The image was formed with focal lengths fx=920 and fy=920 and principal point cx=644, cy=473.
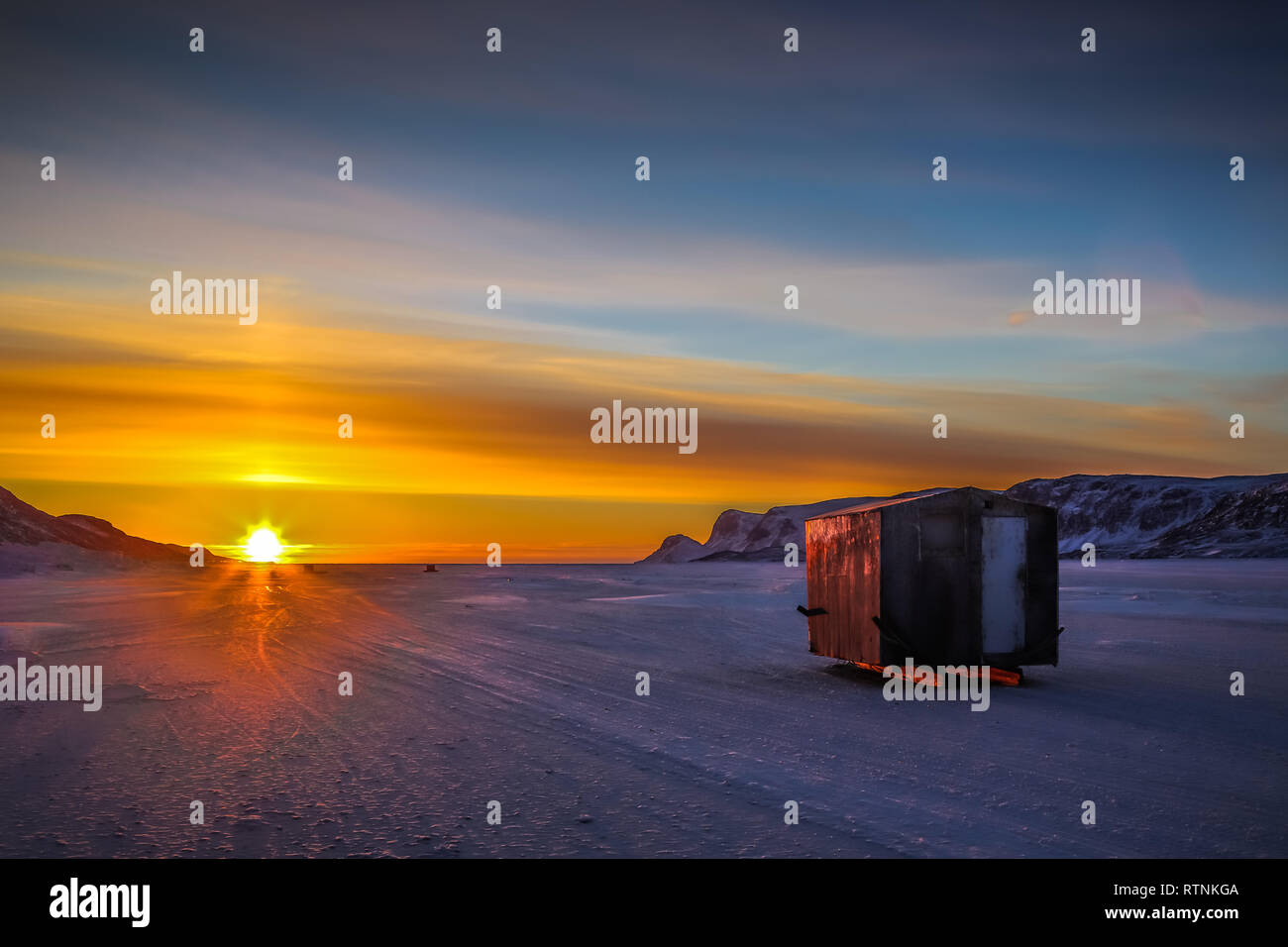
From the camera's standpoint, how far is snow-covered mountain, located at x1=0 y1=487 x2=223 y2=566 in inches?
4109

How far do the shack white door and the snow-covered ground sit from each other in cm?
106

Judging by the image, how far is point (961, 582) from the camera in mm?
15555

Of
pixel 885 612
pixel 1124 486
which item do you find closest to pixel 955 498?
pixel 885 612

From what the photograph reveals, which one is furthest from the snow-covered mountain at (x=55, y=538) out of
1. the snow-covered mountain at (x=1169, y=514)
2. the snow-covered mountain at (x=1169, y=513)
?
the snow-covered mountain at (x=1169, y=514)

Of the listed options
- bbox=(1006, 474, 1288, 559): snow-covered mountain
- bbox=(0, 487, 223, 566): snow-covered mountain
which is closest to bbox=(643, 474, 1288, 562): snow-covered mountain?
bbox=(1006, 474, 1288, 559): snow-covered mountain

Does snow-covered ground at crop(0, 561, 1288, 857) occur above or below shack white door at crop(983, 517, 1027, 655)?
below

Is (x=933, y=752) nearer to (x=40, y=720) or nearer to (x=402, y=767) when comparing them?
(x=402, y=767)

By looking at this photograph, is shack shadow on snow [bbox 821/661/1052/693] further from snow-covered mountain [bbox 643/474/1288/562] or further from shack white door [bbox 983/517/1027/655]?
snow-covered mountain [bbox 643/474/1288/562]

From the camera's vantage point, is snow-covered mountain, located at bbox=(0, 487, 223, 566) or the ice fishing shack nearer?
the ice fishing shack

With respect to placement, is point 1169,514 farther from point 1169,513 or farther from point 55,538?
point 55,538

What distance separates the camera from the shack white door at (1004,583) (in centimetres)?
1555

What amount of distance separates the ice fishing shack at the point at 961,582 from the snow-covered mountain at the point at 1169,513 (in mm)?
99487

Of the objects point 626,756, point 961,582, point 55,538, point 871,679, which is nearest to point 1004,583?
point 961,582
